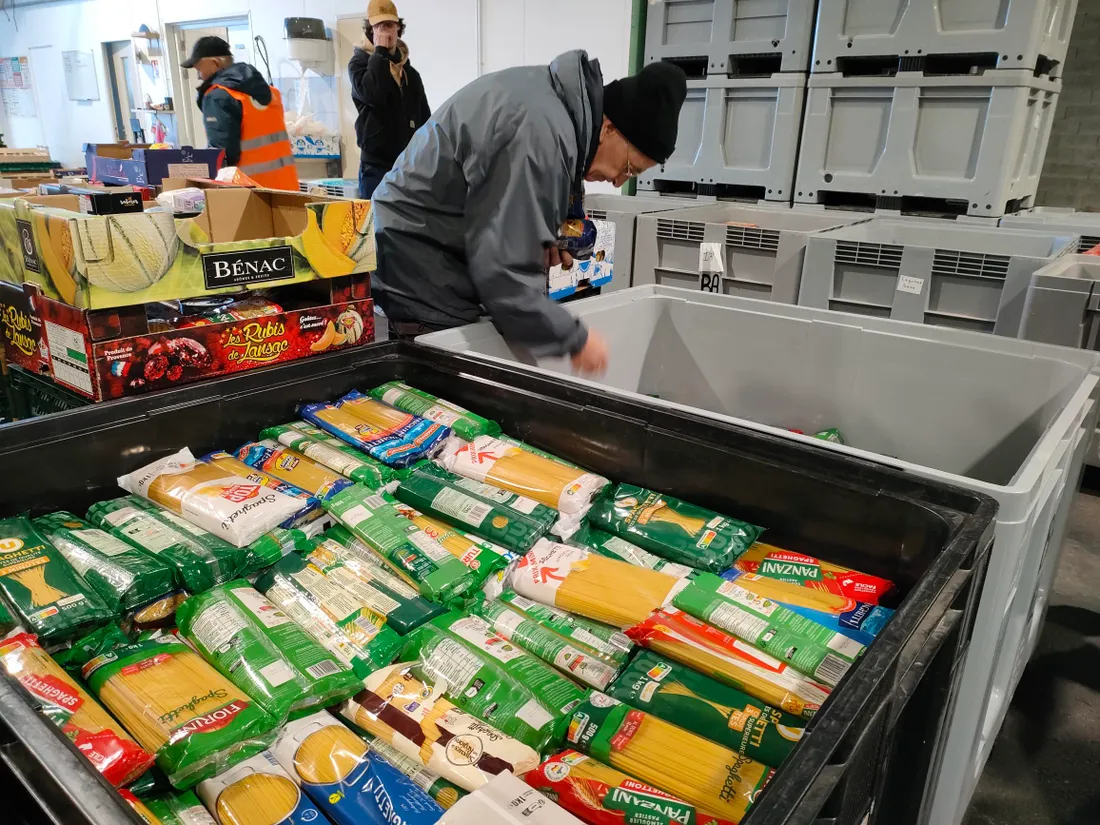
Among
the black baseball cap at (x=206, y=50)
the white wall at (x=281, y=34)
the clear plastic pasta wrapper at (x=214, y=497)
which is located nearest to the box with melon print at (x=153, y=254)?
the clear plastic pasta wrapper at (x=214, y=497)

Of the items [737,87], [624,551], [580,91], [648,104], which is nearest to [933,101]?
[737,87]

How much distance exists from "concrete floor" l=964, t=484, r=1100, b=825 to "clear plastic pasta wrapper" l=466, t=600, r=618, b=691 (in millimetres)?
1235

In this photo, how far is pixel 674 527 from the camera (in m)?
1.15

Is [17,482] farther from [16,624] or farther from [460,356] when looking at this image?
[460,356]

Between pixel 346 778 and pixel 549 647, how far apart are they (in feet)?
0.96

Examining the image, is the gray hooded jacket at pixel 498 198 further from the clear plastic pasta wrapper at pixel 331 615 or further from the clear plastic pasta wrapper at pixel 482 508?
the clear plastic pasta wrapper at pixel 331 615

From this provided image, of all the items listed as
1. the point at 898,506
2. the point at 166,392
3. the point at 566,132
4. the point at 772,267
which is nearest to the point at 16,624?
the point at 166,392

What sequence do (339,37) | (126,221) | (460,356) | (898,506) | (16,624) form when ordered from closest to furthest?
1. (16,624)
2. (898,506)
3. (126,221)
4. (460,356)
5. (339,37)

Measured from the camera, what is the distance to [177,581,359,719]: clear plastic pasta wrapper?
0.85m

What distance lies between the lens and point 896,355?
1.85 metres

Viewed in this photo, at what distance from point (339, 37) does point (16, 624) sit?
268 inches

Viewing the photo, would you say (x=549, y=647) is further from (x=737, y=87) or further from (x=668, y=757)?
(x=737, y=87)

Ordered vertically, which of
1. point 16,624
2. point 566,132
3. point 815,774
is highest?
point 566,132

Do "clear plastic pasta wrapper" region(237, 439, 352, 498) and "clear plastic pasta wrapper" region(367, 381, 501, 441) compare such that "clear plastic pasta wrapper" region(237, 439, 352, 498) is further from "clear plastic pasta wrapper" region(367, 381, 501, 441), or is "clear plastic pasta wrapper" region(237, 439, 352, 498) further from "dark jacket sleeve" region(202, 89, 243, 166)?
"dark jacket sleeve" region(202, 89, 243, 166)
